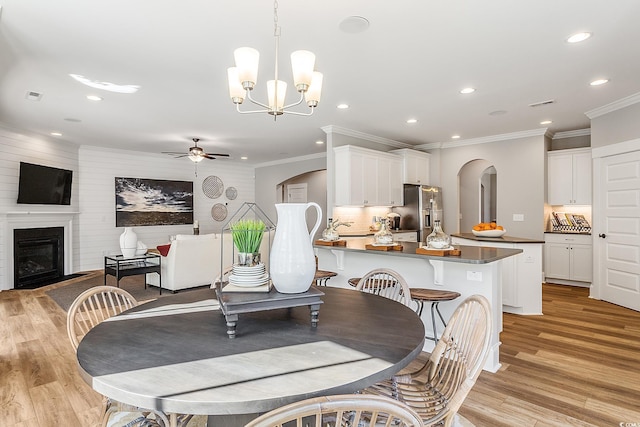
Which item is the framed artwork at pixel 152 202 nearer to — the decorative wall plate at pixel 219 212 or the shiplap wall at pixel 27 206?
the decorative wall plate at pixel 219 212

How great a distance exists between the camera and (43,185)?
620 centimetres

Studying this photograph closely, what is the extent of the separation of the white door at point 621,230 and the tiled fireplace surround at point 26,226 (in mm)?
9039

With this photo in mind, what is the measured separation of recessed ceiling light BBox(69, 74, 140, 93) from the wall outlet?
3.88 meters

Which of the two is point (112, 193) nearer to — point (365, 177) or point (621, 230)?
point (365, 177)

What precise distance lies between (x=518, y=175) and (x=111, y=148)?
26.8 ft

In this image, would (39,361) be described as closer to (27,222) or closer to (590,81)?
(27,222)

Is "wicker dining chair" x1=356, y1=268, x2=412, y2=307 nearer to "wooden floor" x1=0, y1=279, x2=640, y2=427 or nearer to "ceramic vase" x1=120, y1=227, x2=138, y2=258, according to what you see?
"wooden floor" x1=0, y1=279, x2=640, y2=427

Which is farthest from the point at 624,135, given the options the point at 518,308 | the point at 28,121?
the point at 28,121

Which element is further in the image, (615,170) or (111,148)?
(111,148)

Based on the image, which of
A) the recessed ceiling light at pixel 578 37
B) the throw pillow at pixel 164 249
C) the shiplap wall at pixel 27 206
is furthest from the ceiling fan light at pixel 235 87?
the shiplap wall at pixel 27 206

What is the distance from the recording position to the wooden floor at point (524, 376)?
2.18 meters

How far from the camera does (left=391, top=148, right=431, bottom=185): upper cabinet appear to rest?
6566 mm

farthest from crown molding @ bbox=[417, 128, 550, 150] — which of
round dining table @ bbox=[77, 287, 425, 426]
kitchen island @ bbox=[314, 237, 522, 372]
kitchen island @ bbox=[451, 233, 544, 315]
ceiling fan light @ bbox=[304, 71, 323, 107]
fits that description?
round dining table @ bbox=[77, 287, 425, 426]

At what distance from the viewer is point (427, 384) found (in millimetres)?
1557
